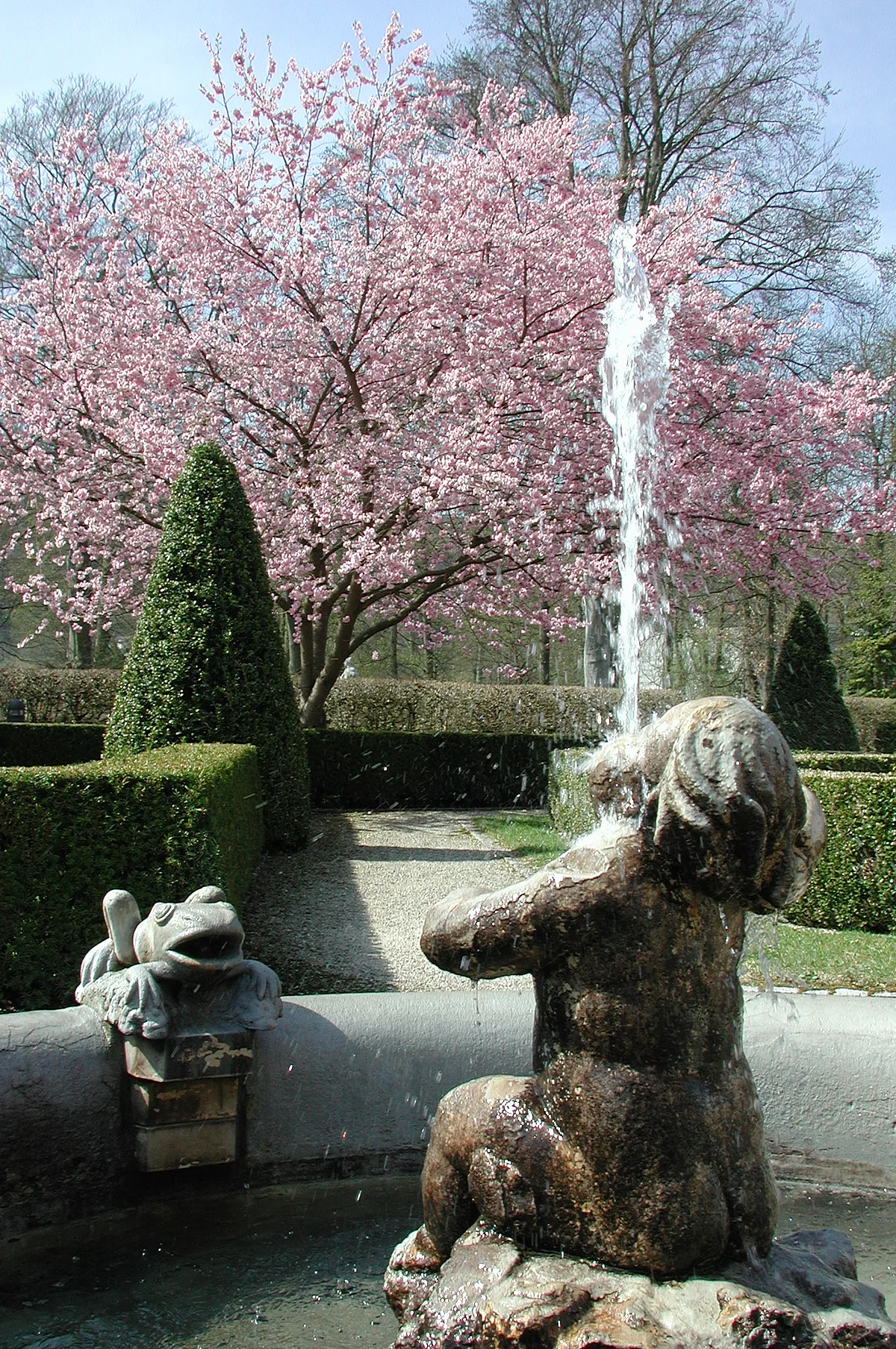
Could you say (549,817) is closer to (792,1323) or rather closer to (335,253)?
(335,253)

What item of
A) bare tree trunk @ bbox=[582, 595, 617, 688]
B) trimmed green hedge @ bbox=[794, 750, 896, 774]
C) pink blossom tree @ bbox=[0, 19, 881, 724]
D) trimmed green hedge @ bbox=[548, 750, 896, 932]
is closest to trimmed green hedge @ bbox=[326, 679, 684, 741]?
bare tree trunk @ bbox=[582, 595, 617, 688]

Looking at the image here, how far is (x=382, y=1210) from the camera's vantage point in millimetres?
2984

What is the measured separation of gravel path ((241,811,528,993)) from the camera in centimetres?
562

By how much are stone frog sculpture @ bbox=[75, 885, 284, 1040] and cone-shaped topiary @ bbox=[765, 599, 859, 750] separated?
12.5 meters

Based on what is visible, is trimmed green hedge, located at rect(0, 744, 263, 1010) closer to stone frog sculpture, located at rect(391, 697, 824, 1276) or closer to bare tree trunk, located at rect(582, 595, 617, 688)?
stone frog sculpture, located at rect(391, 697, 824, 1276)

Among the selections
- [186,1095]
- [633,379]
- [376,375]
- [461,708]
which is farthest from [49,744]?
[186,1095]

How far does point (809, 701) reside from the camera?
14641 millimetres

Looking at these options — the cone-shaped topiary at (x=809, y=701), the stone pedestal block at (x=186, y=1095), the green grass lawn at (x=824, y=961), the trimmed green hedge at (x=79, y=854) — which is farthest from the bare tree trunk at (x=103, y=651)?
the stone pedestal block at (x=186, y=1095)

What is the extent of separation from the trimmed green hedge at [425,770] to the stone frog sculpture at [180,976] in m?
9.69

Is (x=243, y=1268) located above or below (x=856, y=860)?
below

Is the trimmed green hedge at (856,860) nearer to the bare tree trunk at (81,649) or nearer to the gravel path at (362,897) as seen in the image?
the gravel path at (362,897)

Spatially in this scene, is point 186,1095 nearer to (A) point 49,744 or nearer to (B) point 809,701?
(A) point 49,744

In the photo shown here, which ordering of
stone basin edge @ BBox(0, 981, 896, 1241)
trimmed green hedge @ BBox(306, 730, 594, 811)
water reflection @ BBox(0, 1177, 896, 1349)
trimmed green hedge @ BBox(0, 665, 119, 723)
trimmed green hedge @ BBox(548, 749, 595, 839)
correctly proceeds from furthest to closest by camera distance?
1. trimmed green hedge @ BBox(0, 665, 119, 723)
2. trimmed green hedge @ BBox(306, 730, 594, 811)
3. trimmed green hedge @ BBox(548, 749, 595, 839)
4. stone basin edge @ BBox(0, 981, 896, 1241)
5. water reflection @ BBox(0, 1177, 896, 1349)

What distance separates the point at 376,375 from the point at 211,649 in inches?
173
